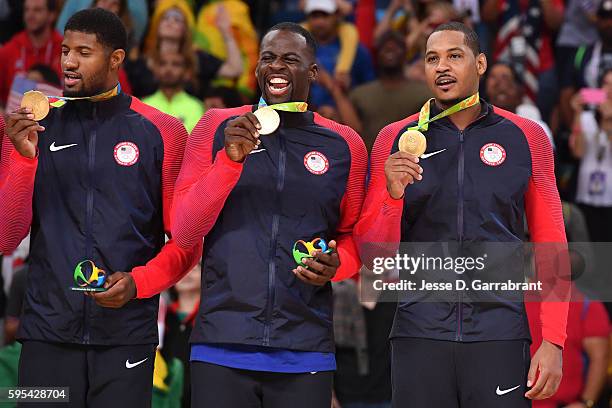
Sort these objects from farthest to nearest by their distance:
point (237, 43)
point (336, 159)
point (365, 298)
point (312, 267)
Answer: point (237, 43) < point (365, 298) < point (336, 159) < point (312, 267)

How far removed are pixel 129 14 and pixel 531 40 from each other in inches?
154

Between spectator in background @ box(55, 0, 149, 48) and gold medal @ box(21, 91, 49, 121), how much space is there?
16.0 ft

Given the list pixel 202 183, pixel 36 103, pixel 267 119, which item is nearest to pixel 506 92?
pixel 267 119

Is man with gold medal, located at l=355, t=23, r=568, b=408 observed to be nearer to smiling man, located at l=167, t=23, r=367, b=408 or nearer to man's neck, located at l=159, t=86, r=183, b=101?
smiling man, located at l=167, t=23, r=367, b=408

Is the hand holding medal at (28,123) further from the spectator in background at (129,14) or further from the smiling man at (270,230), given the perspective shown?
the spectator in background at (129,14)

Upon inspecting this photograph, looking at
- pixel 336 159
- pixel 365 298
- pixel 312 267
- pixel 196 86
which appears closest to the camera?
pixel 312 267

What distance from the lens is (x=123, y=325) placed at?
5492 millimetres

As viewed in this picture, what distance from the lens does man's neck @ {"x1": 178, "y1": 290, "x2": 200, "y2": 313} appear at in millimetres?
8586

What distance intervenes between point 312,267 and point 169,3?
6343 millimetres

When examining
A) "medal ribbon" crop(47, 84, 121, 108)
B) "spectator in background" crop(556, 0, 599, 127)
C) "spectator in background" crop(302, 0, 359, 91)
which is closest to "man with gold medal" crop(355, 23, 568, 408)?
"medal ribbon" crop(47, 84, 121, 108)

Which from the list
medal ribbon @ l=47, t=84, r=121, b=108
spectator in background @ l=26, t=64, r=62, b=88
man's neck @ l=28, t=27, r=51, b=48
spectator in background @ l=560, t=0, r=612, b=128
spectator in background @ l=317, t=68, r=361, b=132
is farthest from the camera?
spectator in background @ l=560, t=0, r=612, b=128

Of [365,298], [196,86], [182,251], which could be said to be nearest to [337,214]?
[182,251]

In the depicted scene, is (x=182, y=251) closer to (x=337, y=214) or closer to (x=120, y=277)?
(x=120, y=277)

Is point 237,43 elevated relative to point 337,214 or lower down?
elevated
